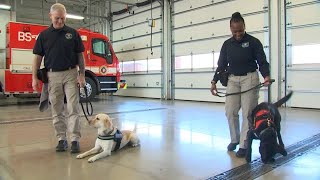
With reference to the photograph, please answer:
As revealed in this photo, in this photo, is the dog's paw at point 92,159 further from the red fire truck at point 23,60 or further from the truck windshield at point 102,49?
the truck windshield at point 102,49

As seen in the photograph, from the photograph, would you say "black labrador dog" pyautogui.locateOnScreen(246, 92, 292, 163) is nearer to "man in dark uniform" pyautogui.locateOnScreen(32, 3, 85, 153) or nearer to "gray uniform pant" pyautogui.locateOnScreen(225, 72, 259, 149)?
"gray uniform pant" pyautogui.locateOnScreen(225, 72, 259, 149)

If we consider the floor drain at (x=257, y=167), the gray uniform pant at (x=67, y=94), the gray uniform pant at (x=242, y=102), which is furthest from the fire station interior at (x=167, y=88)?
the gray uniform pant at (x=67, y=94)

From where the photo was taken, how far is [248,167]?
10.1 feet

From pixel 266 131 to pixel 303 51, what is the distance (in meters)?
6.83

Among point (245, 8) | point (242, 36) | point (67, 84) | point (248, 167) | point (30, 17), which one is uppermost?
point (30, 17)

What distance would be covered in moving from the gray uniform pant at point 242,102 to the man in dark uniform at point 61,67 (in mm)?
1830

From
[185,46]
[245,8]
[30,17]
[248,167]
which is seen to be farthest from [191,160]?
[30,17]

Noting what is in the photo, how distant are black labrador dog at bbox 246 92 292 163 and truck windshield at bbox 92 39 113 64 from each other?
8.49 meters

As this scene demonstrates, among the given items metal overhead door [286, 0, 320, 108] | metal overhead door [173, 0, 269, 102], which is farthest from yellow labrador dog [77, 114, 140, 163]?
metal overhead door [173, 0, 269, 102]

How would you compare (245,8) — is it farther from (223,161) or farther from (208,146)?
(223,161)

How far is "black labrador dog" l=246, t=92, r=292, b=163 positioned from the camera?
2.97 meters

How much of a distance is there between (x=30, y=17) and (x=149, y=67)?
840cm

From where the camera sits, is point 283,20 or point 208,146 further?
point 283,20

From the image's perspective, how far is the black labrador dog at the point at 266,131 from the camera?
297cm
